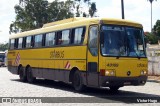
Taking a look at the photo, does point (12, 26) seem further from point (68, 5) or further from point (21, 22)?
point (68, 5)

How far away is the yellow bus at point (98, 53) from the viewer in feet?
47.9

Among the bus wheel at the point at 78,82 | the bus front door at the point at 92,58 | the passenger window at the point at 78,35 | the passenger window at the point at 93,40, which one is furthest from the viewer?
the passenger window at the point at 78,35

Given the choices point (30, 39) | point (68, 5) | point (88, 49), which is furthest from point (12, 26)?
point (88, 49)

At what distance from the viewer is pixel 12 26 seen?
79438mm

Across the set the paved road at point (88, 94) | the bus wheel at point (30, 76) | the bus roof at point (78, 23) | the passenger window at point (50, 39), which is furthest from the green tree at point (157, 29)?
the paved road at point (88, 94)

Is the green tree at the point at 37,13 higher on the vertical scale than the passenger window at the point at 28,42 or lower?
higher

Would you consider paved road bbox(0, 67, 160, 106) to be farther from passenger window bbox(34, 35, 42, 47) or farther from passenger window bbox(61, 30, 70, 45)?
passenger window bbox(34, 35, 42, 47)

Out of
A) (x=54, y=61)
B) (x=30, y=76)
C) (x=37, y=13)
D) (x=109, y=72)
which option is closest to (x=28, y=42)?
(x=30, y=76)

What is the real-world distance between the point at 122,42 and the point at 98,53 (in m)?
1.09

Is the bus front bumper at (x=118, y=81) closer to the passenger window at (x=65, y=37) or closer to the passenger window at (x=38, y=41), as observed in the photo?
the passenger window at (x=65, y=37)

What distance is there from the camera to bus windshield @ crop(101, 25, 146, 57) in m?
14.7

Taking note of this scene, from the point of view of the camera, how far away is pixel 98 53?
14719mm

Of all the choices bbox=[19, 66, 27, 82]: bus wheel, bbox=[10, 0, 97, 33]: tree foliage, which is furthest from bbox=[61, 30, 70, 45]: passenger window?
bbox=[10, 0, 97, 33]: tree foliage

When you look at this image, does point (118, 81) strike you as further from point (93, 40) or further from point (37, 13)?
point (37, 13)
